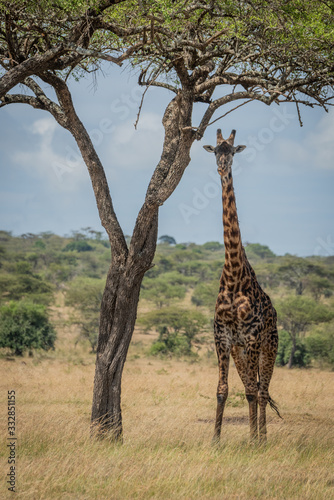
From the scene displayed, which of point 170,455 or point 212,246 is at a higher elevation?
point 212,246

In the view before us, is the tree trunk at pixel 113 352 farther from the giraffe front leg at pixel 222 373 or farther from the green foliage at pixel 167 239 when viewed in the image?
the green foliage at pixel 167 239

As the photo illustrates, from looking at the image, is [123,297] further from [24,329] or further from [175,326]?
[175,326]

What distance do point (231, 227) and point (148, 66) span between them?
2594 millimetres

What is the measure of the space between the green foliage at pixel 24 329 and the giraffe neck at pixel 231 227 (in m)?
15.8

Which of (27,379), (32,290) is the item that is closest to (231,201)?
(27,379)

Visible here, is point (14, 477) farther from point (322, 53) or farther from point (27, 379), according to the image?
point (27, 379)

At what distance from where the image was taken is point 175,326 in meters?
26.9

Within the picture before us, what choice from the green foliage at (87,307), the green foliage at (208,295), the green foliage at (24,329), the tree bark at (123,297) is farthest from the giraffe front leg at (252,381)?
the green foliage at (208,295)

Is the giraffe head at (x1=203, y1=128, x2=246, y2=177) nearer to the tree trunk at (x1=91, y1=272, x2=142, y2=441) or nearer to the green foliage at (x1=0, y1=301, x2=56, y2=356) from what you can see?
the tree trunk at (x1=91, y1=272, x2=142, y2=441)

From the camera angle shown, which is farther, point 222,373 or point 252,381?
point 252,381

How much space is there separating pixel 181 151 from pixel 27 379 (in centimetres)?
940

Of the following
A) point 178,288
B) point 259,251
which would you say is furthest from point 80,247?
point 178,288

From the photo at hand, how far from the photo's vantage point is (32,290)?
31.3m

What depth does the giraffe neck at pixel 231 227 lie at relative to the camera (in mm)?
6883
